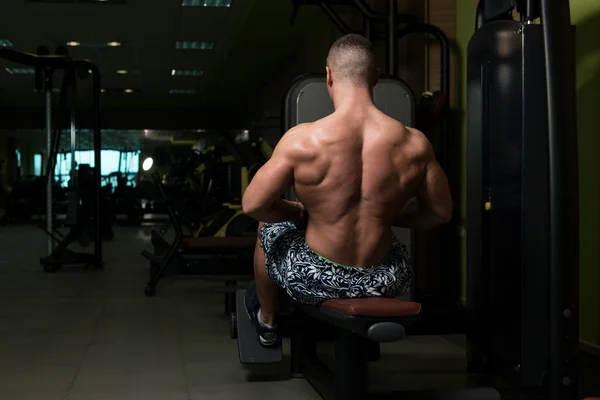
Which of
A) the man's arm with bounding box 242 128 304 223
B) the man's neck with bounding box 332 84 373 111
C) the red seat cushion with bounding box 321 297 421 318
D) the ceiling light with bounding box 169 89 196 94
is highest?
the ceiling light with bounding box 169 89 196 94

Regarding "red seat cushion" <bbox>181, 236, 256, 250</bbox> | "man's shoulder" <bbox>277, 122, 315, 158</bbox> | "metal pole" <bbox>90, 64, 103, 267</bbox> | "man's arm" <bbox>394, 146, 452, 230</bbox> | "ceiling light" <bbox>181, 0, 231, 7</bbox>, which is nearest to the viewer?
"man's shoulder" <bbox>277, 122, 315, 158</bbox>

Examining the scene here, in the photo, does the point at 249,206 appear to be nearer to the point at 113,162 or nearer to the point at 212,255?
the point at 212,255

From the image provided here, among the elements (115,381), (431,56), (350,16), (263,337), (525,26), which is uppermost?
(350,16)

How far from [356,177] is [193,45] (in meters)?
9.58

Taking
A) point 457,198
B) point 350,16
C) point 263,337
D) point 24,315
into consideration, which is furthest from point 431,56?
point 24,315

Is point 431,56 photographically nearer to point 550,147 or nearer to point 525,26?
point 525,26

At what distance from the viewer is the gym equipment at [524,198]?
1.99 metres

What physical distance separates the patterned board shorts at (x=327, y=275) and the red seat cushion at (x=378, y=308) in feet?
0.46

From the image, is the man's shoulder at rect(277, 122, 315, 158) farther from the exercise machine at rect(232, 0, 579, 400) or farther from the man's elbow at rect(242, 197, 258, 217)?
the exercise machine at rect(232, 0, 579, 400)

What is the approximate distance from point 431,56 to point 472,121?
2.20 m

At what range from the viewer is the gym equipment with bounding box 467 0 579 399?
199cm

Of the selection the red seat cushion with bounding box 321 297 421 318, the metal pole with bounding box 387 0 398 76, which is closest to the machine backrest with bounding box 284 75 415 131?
the red seat cushion with bounding box 321 297 421 318

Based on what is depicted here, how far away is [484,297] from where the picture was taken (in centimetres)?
258

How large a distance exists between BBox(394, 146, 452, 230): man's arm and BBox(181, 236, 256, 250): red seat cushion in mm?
2633
